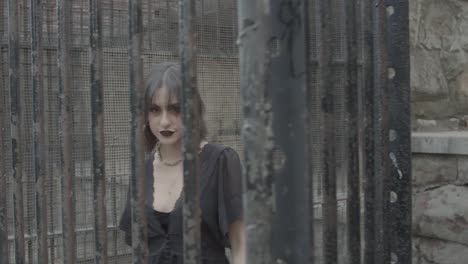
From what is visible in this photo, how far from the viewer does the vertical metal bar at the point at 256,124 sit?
0.89 meters

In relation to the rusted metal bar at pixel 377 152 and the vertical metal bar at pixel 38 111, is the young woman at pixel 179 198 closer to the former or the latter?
the vertical metal bar at pixel 38 111

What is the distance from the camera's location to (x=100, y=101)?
1325mm

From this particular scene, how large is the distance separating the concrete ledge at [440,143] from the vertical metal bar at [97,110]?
6.55ft

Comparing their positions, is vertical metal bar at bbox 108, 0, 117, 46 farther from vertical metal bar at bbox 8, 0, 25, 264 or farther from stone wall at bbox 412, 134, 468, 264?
Answer: stone wall at bbox 412, 134, 468, 264

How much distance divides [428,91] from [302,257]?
2692 mm

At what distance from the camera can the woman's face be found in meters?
1.89

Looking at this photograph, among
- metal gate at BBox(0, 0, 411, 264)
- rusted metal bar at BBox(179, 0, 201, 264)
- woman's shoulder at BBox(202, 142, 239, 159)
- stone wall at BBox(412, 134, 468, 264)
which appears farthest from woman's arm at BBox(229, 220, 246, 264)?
stone wall at BBox(412, 134, 468, 264)

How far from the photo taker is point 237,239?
6.28ft

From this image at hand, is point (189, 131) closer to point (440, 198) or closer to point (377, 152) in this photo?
point (377, 152)

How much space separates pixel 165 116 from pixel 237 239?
1.64 feet

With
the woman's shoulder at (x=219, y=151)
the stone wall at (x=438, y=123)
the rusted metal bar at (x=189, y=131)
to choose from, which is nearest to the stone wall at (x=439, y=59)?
the stone wall at (x=438, y=123)

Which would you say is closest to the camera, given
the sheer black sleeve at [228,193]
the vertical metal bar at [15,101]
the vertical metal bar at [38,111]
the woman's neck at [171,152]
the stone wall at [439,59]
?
the vertical metal bar at [38,111]

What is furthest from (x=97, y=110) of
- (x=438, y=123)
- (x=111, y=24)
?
(x=438, y=123)

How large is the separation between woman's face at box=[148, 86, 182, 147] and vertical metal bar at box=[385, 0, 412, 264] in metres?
0.79
